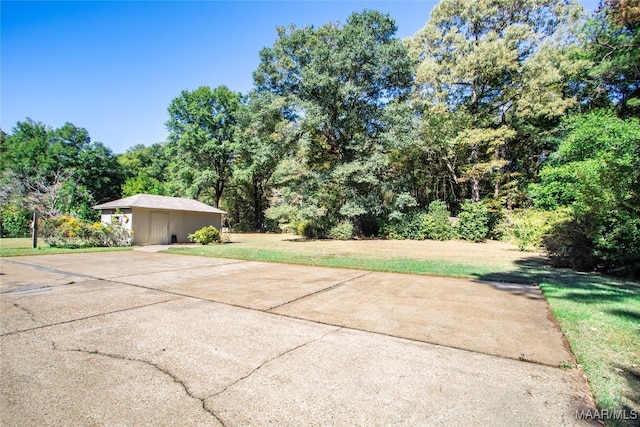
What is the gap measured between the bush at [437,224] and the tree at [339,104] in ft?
10.6

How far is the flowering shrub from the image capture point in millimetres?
14250

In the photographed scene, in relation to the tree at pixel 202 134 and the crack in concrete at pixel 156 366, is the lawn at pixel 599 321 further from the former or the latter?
the tree at pixel 202 134

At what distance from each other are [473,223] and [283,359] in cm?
1843

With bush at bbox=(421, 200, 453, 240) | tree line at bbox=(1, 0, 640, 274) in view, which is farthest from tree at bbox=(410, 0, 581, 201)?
bush at bbox=(421, 200, 453, 240)

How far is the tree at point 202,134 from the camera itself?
2831 centimetres

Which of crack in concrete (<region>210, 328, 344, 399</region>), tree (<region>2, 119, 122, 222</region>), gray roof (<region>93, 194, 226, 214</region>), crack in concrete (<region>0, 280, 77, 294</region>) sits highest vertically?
tree (<region>2, 119, 122, 222</region>)

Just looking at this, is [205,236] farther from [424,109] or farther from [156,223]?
[424,109]

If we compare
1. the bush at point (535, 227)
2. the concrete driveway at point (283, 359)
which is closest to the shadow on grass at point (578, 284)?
the concrete driveway at point (283, 359)

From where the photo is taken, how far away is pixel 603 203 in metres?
7.17

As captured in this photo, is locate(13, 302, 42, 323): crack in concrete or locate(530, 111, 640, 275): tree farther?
locate(530, 111, 640, 275): tree

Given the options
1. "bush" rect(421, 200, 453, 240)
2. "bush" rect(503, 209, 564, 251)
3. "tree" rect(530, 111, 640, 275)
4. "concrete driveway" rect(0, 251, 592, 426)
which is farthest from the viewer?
"bush" rect(421, 200, 453, 240)

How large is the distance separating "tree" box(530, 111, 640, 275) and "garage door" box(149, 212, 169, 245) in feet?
62.9

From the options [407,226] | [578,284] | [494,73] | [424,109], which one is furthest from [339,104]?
[578,284]

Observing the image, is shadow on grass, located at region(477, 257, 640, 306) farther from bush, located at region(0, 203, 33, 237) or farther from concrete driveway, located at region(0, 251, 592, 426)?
bush, located at region(0, 203, 33, 237)
